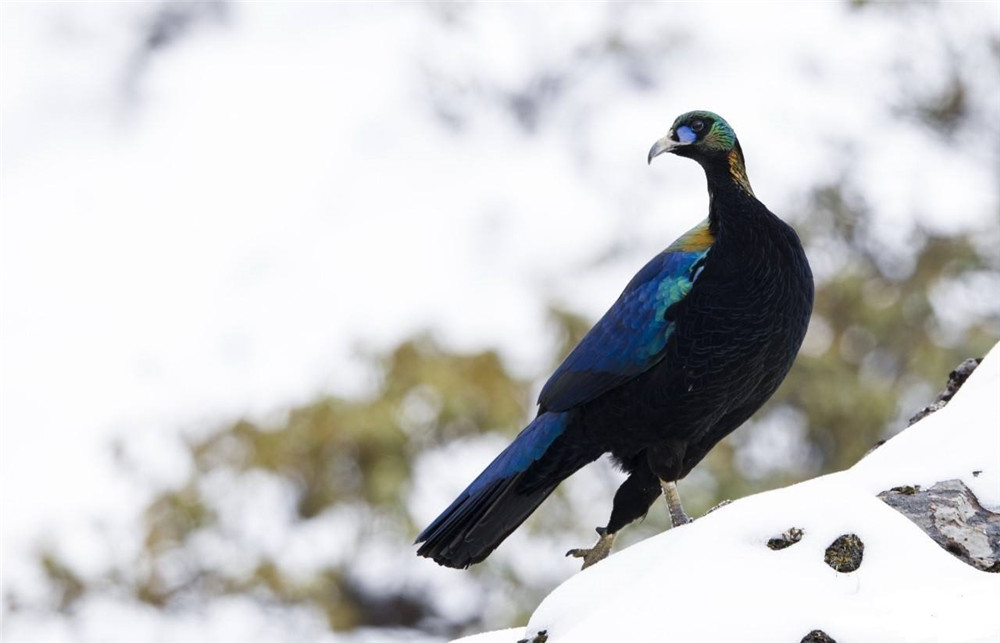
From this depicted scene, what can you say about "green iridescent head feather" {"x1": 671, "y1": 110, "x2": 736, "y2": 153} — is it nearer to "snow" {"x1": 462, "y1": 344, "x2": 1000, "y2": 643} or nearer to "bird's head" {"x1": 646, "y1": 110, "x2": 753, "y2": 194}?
"bird's head" {"x1": 646, "y1": 110, "x2": 753, "y2": 194}

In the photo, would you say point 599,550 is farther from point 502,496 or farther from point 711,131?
point 711,131

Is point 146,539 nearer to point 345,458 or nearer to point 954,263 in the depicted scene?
point 345,458

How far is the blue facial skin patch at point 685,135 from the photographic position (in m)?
4.97

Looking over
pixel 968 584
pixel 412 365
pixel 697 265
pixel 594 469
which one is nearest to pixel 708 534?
pixel 968 584

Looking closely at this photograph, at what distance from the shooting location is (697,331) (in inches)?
182

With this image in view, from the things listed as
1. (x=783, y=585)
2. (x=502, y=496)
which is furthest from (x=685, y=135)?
(x=783, y=585)

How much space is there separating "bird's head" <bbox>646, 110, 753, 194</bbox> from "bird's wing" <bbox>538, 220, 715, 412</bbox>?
216 mm

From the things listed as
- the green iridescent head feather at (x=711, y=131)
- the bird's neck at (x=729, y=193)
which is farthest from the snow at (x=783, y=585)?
the green iridescent head feather at (x=711, y=131)

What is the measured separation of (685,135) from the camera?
4977mm

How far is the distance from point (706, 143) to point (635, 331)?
28.7 inches

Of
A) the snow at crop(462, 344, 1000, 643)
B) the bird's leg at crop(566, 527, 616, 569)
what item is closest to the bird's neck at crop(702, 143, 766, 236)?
the bird's leg at crop(566, 527, 616, 569)

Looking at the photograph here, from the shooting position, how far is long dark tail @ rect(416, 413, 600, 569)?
4.73m

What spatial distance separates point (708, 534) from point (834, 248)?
1242 centimetres

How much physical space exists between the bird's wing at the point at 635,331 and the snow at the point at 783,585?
3.53 ft
